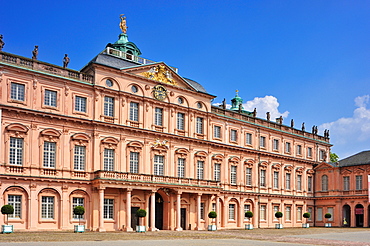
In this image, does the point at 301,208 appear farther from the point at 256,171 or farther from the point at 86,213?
the point at 86,213

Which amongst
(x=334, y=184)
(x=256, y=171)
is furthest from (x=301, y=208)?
(x=256, y=171)

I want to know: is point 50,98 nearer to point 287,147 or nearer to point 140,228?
point 140,228

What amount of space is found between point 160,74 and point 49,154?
14.4 meters

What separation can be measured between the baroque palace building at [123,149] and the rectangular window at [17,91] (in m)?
0.08

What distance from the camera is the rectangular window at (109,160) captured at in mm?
44666

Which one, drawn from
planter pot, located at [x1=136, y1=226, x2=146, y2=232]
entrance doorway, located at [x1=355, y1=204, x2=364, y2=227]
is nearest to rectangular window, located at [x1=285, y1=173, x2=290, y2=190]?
entrance doorway, located at [x1=355, y1=204, x2=364, y2=227]

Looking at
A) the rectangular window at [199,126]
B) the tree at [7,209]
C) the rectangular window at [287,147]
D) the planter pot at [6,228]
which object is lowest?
the planter pot at [6,228]

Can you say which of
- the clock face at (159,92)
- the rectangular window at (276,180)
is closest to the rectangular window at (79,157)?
the clock face at (159,92)

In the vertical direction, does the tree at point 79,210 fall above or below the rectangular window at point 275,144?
below

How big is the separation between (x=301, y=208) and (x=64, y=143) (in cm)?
3760

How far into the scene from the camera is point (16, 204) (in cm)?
3897

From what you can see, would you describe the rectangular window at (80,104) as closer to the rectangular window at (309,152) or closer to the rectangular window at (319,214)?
the rectangular window at (309,152)

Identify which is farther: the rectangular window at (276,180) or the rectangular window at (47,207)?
the rectangular window at (276,180)

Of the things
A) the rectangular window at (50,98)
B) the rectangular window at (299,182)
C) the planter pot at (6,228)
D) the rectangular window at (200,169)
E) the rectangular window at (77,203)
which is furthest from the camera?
the rectangular window at (299,182)
